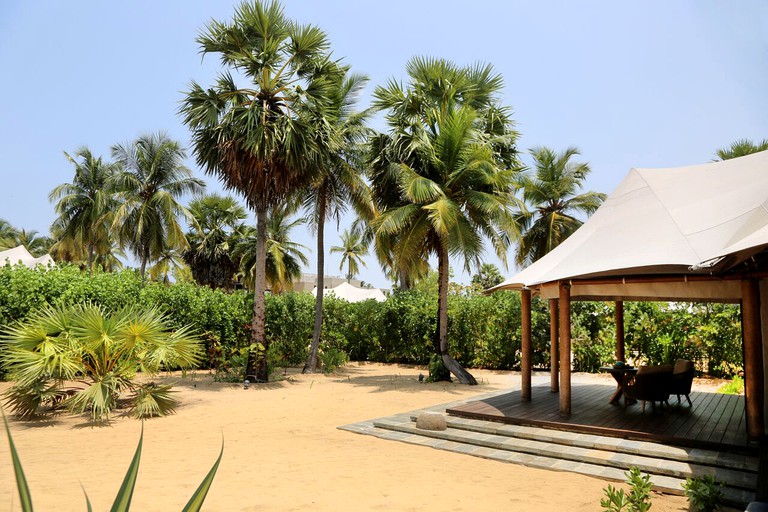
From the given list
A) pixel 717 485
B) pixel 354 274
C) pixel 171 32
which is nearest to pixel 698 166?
pixel 717 485

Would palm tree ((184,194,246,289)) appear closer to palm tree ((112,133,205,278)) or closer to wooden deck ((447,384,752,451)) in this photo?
palm tree ((112,133,205,278))

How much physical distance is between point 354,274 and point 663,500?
45110mm

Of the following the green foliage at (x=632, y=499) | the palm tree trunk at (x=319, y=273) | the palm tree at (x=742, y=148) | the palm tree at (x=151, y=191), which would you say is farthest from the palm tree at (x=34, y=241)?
the green foliage at (x=632, y=499)

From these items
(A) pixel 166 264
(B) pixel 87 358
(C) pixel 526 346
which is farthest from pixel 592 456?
(A) pixel 166 264

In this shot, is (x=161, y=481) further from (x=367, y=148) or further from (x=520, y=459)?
(x=367, y=148)

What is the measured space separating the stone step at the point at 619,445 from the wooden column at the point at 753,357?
47 cm

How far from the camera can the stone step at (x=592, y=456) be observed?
218 inches

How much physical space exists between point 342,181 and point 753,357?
40.5 feet

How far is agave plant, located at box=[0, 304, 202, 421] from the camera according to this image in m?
8.65

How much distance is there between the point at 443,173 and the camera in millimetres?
13625

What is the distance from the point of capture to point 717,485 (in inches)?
208

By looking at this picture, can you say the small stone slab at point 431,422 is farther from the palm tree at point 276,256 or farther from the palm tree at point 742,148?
the palm tree at point 276,256

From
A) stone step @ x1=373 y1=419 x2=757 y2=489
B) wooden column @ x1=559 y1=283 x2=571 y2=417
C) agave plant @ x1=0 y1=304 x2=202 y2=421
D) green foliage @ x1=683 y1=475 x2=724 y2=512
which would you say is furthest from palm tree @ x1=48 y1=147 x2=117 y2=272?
green foliage @ x1=683 y1=475 x2=724 y2=512

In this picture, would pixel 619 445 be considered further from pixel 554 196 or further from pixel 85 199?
pixel 85 199
